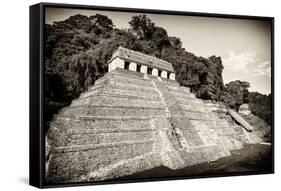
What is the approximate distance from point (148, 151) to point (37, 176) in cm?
172

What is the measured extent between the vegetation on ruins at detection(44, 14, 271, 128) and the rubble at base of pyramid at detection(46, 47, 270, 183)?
0.44ft

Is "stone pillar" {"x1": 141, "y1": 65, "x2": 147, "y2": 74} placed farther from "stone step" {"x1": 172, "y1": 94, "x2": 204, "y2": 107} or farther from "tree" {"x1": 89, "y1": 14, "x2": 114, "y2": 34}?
"tree" {"x1": 89, "y1": 14, "x2": 114, "y2": 34}

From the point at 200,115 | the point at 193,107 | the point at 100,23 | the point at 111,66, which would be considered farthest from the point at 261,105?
the point at 100,23

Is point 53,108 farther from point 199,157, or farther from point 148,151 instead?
point 199,157

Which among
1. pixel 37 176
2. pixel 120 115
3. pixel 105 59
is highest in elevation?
pixel 105 59

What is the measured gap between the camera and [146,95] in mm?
8758

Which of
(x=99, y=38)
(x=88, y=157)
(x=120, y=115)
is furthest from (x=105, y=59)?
(x=88, y=157)

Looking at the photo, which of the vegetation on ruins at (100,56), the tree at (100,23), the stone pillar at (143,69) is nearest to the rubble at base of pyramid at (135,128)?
the stone pillar at (143,69)

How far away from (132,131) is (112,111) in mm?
436

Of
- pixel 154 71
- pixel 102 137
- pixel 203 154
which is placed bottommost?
pixel 203 154

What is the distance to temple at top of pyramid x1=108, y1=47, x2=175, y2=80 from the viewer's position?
8.37 metres

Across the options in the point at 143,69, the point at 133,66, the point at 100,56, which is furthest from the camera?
the point at 143,69

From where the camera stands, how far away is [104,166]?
8.01 m

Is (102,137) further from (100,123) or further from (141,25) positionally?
(141,25)
